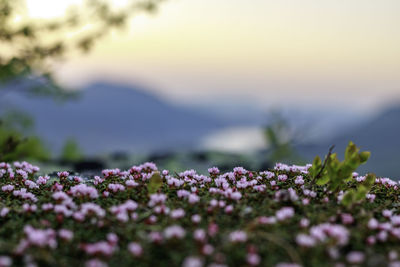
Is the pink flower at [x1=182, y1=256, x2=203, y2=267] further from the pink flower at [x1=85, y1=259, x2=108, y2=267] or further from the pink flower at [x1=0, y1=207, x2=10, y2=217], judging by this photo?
the pink flower at [x1=0, y1=207, x2=10, y2=217]

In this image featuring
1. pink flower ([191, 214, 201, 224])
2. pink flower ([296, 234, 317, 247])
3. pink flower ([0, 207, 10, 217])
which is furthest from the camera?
pink flower ([0, 207, 10, 217])

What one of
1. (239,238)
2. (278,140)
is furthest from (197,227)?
(278,140)

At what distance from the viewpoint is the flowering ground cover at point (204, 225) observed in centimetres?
363

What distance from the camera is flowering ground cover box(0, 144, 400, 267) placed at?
3627 millimetres

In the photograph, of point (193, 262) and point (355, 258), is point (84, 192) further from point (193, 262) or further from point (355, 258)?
point (355, 258)

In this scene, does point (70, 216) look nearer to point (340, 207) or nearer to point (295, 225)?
point (295, 225)

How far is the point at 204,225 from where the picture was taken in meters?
4.34

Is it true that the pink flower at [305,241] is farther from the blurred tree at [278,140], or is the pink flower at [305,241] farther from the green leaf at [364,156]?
the blurred tree at [278,140]

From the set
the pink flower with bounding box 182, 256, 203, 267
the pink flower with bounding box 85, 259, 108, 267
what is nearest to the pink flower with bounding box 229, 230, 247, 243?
the pink flower with bounding box 182, 256, 203, 267

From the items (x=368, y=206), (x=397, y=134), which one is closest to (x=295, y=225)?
(x=368, y=206)

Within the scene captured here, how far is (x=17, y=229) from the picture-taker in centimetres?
446

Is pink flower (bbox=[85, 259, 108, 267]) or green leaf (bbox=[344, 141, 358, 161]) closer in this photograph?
pink flower (bbox=[85, 259, 108, 267])

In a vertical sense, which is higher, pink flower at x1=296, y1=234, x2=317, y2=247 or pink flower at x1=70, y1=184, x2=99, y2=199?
pink flower at x1=70, y1=184, x2=99, y2=199

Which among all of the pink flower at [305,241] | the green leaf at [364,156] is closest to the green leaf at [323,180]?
the green leaf at [364,156]
